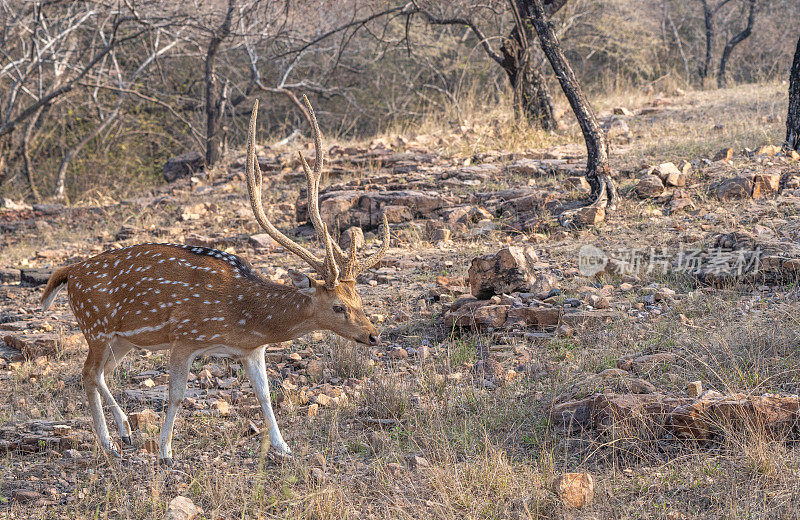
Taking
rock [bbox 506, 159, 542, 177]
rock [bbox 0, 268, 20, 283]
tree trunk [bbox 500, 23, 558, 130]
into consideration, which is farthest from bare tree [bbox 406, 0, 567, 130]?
rock [bbox 0, 268, 20, 283]

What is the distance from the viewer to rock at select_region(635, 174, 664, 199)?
30.8 feet

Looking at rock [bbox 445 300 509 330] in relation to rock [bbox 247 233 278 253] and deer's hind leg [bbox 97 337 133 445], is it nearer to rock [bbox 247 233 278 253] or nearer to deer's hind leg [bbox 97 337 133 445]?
deer's hind leg [bbox 97 337 133 445]

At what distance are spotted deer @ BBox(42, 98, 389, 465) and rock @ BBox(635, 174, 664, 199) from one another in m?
5.61

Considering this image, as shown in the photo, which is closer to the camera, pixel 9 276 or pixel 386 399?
pixel 386 399

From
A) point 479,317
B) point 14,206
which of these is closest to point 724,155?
point 479,317

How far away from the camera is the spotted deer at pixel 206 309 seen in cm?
460

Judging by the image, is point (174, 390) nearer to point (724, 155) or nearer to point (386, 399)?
point (386, 399)

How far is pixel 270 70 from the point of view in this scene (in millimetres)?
21047

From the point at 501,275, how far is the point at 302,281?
265 centimetres

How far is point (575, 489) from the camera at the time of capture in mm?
3676

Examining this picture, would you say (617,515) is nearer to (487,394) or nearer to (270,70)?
(487,394)

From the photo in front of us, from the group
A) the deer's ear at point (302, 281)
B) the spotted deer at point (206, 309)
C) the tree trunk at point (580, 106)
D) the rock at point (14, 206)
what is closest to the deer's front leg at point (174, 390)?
the spotted deer at point (206, 309)

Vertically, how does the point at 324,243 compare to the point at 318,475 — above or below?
above

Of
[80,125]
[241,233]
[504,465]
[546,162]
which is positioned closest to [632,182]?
[546,162]
